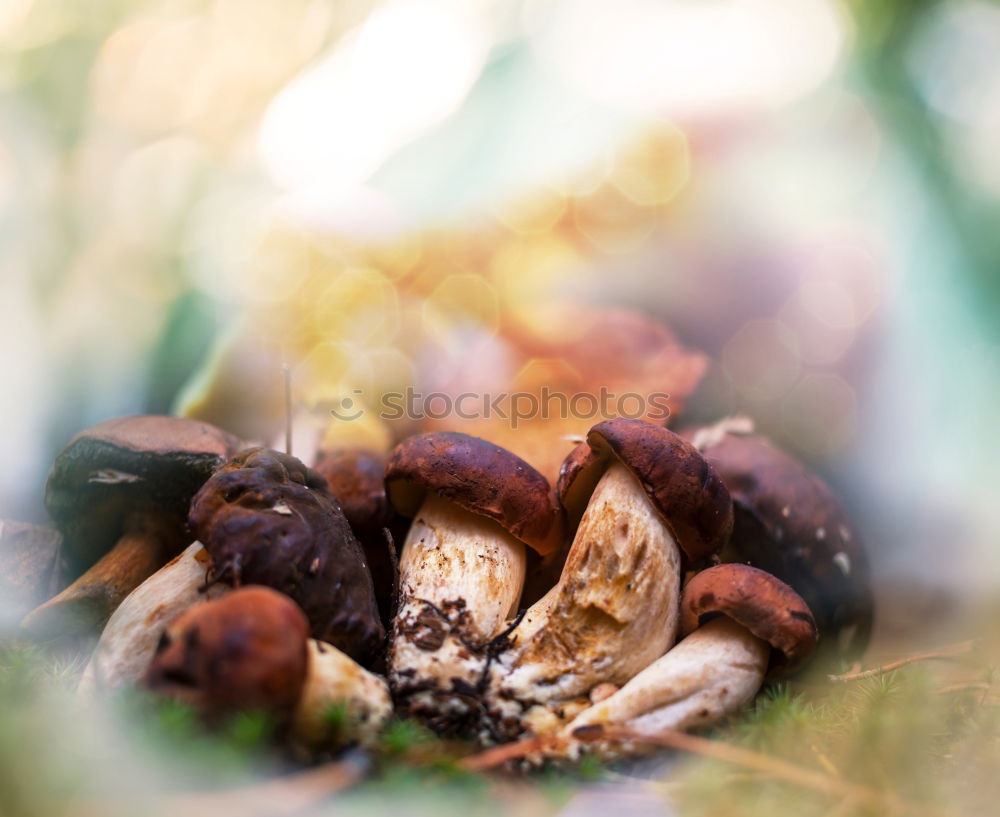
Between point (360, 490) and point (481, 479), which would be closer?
point (481, 479)

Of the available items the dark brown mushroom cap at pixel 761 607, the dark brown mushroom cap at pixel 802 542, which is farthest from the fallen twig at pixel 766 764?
the dark brown mushroom cap at pixel 802 542

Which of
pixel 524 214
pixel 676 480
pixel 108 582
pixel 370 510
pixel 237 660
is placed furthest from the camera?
pixel 524 214

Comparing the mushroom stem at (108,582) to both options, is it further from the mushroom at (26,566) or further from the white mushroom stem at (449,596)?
the white mushroom stem at (449,596)

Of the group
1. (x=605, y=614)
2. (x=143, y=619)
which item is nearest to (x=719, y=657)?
(x=605, y=614)

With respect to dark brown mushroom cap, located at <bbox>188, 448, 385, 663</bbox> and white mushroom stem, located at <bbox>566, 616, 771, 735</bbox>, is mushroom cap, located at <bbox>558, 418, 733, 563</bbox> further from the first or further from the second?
dark brown mushroom cap, located at <bbox>188, 448, 385, 663</bbox>

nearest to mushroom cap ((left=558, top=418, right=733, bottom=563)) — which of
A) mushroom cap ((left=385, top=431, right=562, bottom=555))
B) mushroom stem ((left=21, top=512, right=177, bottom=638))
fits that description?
mushroom cap ((left=385, top=431, right=562, bottom=555))

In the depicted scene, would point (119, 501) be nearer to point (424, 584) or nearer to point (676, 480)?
point (424, 584)
